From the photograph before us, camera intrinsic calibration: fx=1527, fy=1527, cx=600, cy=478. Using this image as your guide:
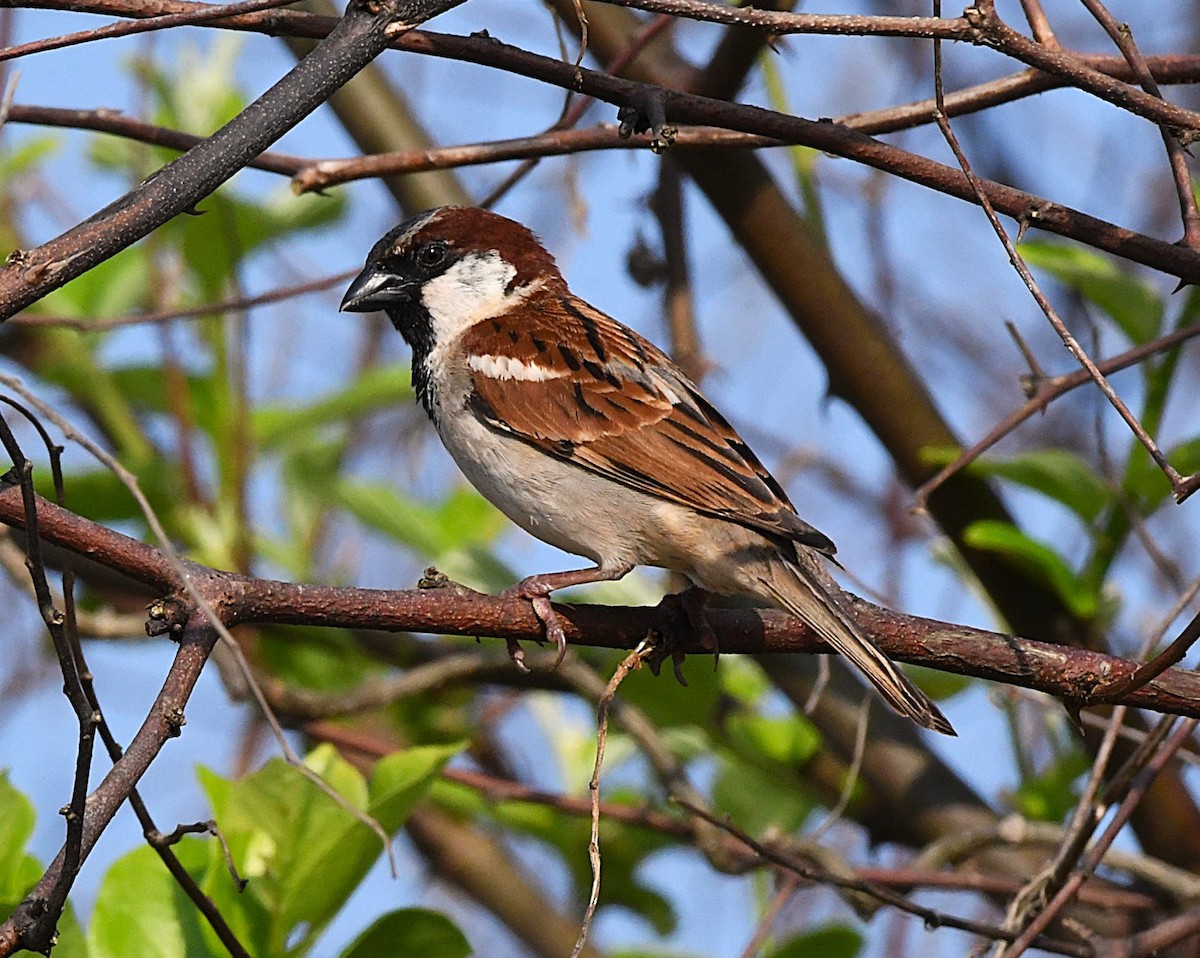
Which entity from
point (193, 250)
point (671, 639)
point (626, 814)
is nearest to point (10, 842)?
point (671, 639)

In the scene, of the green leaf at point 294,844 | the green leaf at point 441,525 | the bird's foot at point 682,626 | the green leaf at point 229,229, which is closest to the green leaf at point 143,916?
the green leaf at point 294,844

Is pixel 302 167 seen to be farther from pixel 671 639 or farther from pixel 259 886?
pixel 259 886

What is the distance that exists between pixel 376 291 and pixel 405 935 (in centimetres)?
164

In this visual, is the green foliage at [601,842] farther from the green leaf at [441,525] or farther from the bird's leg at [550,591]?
the bird's leg at [550,591]

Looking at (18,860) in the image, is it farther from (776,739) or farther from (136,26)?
(776,739)

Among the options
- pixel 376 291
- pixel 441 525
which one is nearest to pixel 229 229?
pixel 376 291

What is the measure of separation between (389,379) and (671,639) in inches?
59.7

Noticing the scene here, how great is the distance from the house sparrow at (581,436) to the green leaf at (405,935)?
18.7 inches

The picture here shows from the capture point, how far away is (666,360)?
345cm

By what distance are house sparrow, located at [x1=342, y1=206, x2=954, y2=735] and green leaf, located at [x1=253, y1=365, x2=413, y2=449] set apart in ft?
0.86

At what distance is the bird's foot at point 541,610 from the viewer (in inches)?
93.7

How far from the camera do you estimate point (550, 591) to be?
2760 mm

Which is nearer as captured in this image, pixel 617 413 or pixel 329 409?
pixel 617 413

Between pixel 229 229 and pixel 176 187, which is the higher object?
pixel 229 229
